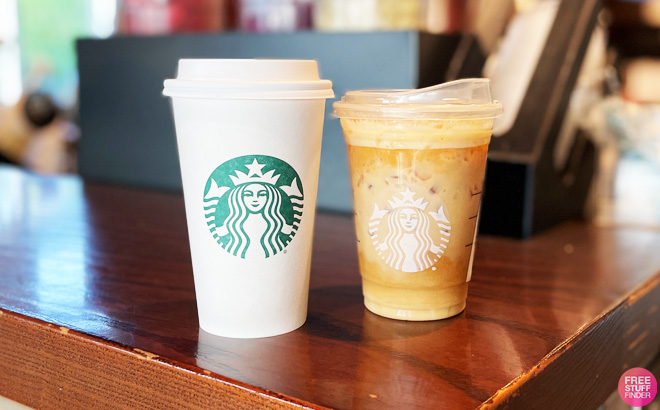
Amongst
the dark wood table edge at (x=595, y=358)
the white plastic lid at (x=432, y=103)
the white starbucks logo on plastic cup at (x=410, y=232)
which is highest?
the white plastic lid at (x=432, y=103)

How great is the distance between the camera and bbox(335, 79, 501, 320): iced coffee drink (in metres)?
0.61

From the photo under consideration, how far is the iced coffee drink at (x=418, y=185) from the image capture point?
2.00 feet

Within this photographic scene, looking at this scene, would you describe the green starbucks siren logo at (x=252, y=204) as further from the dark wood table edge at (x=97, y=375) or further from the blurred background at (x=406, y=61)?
the blurred background at (x=406, y=61)

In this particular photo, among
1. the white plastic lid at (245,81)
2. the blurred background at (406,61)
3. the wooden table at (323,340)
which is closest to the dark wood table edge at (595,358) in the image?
the wooden table at (323,340)

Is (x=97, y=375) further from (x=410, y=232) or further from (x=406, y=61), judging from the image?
(x=406, y=61)

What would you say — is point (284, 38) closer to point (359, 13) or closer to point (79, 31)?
point (359, 13)

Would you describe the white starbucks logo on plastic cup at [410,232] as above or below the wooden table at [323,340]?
above

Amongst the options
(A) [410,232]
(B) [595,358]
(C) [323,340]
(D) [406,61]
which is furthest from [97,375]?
(D) [406,61]

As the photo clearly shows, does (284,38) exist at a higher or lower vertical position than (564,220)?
higher

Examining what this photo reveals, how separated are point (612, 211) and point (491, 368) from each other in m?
0.83

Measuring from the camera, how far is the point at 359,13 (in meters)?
1.21

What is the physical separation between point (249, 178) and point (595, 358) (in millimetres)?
371

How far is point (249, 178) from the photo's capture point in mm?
564

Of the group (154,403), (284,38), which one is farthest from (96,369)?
(284,38)
